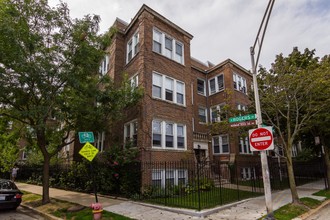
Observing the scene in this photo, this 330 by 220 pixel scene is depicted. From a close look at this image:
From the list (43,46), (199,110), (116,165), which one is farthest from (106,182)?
(199,110)

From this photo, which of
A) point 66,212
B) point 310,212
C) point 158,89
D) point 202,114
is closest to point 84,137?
point 66,212

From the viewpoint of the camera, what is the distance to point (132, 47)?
695 inches

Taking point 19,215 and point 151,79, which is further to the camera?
point 151,79

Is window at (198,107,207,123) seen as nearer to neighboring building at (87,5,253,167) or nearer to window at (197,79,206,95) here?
window at (197,79,206,95)

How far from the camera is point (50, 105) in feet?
38.3

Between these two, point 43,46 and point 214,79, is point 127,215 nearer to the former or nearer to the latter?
point 43,46

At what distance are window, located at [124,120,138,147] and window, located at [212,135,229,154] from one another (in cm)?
999

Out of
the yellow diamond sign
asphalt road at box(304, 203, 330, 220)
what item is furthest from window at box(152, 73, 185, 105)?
asphalt road at box(304, 203, 330, 220)

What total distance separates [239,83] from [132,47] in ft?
42.2

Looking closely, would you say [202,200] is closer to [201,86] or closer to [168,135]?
[168,135]

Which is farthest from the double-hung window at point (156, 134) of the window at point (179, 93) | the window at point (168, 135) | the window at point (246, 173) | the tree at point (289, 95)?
the window at point (246, 173)

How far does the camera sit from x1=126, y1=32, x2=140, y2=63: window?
17.0 meters

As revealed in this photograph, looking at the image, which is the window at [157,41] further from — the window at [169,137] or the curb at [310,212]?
the curb at [310,212]

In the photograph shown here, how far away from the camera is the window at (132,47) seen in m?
17.0
